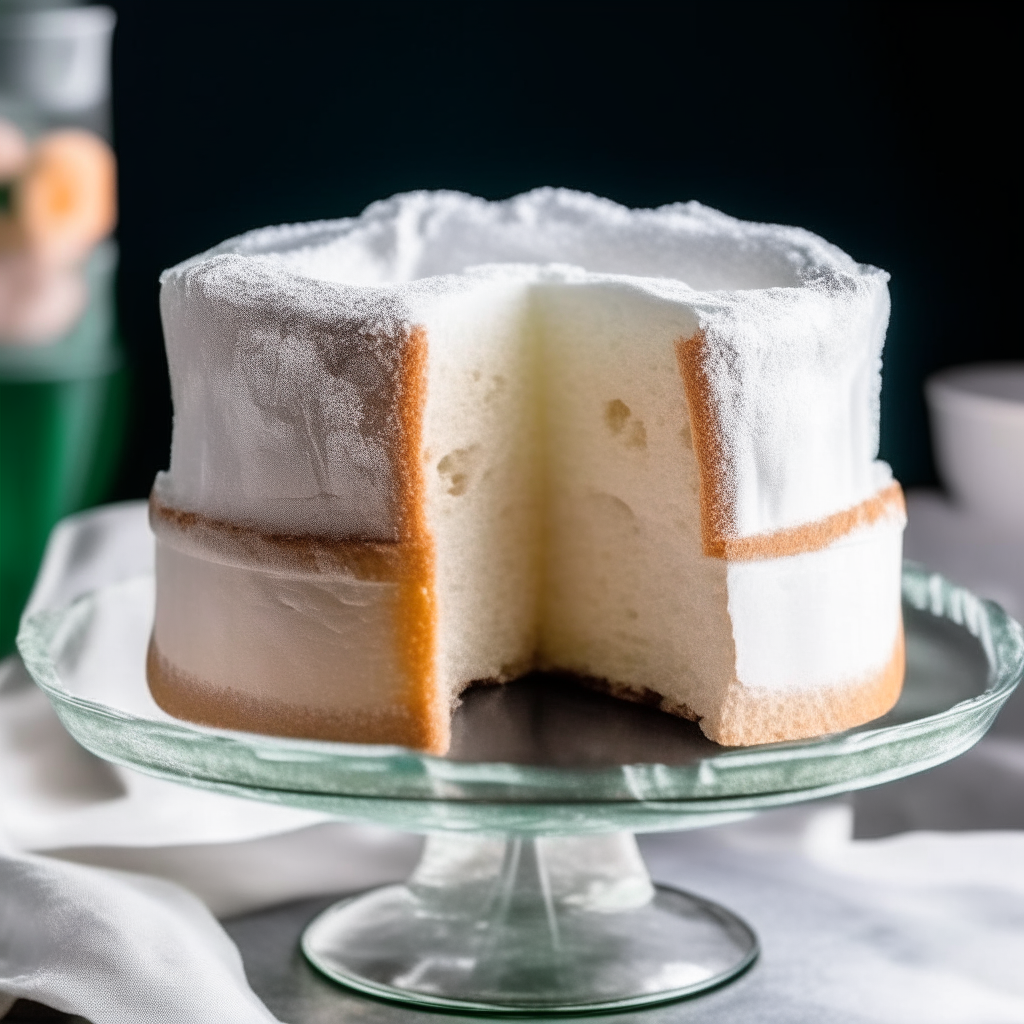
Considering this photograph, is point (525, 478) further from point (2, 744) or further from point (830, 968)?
point (2, 744)

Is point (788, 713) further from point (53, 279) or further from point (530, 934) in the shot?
point (53, 279)

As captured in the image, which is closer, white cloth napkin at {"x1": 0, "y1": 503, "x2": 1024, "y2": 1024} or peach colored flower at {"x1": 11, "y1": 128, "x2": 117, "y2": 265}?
white cloth napkin at {"x1": 0, "y1": 503, "x2": 1024, "y2": 1024}

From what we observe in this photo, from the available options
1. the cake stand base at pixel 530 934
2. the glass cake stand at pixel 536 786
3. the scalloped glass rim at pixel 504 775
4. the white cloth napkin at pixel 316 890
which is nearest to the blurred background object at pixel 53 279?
the white cloth napkin at pixel 316 890

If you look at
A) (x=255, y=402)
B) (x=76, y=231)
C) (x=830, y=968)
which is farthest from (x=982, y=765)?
(x=76, y=231)

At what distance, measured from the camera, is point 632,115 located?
241 cm

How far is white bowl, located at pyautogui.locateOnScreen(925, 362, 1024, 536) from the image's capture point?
2.14 meters

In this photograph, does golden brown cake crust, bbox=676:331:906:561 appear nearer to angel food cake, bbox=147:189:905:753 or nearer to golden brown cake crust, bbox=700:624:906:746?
angel food cake, bbox=147:189:905:753

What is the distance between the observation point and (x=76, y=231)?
256cm

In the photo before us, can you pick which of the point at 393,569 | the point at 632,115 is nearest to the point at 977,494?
the point at 632,115

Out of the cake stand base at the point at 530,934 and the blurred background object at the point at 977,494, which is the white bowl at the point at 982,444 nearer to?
the blurred background object at the point at 977,494

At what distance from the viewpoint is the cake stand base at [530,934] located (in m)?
1.49

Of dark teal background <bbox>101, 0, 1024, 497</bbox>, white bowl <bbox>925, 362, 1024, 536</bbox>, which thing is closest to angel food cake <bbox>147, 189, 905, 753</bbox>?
white bowl <bbox>925, 362, 1024, 536</bbox>

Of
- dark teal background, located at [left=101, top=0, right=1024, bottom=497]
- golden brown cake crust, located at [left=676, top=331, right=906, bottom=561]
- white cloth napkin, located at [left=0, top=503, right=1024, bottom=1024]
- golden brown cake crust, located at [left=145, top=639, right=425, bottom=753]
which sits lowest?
white cloth napkin, located at [left=0, top=503, right=1024, bottom=1024]

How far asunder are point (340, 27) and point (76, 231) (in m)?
0.48
